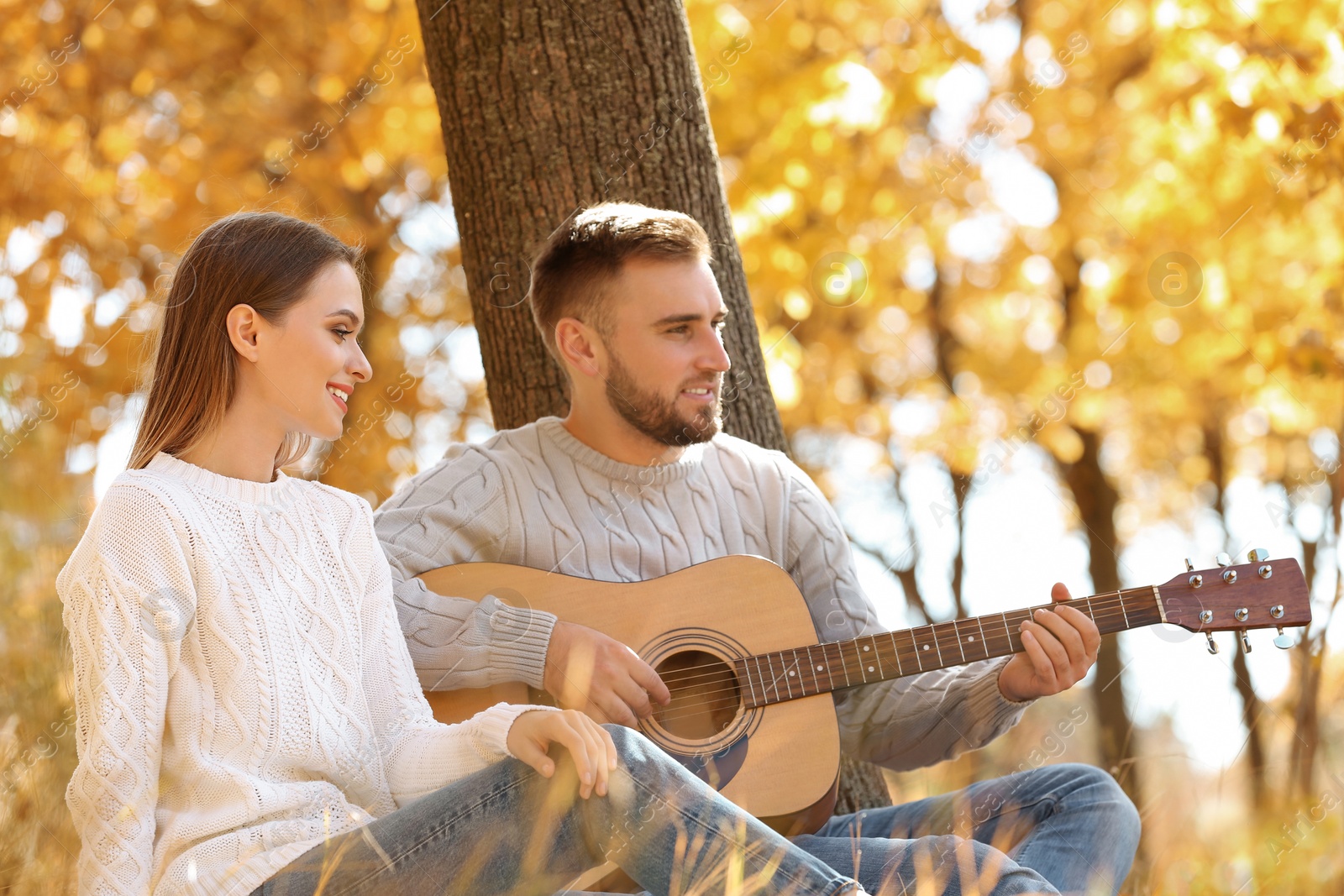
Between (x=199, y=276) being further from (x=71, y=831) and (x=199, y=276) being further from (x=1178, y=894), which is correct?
(x=1178, y=894)

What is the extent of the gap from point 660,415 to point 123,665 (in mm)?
1313

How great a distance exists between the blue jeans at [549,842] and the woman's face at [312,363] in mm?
698

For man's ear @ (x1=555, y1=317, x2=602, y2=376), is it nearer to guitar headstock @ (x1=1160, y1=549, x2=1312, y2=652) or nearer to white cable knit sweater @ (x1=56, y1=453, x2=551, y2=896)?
white cable knit sweater @ (x1=56, y1=453, x2=551, y2=896)

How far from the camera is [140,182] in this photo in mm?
5191

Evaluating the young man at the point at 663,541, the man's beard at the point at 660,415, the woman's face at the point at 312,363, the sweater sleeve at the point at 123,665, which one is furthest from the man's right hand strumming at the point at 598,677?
the sweater sleeve at the point at 123,665

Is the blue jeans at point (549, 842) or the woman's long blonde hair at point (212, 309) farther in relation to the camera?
the woman's long blonde hair at point (212, 309)

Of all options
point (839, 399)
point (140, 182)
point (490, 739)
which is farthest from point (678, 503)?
point (839, 399)

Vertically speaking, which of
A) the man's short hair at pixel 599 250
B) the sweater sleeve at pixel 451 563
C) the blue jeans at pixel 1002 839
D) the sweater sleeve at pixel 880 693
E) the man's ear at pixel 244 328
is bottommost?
the blue jeans at pixel 1002 839

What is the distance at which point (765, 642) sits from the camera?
2.57m

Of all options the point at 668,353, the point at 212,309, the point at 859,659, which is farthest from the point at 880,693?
the point at 212,309

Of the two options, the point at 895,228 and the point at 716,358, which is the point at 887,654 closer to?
the point at 716,358

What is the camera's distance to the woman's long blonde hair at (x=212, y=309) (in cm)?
203

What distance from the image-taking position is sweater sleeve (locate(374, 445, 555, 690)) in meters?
2.43

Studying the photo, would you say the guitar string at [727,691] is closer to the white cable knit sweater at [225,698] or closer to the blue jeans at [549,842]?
the white cable knit sweater at [225,698]
